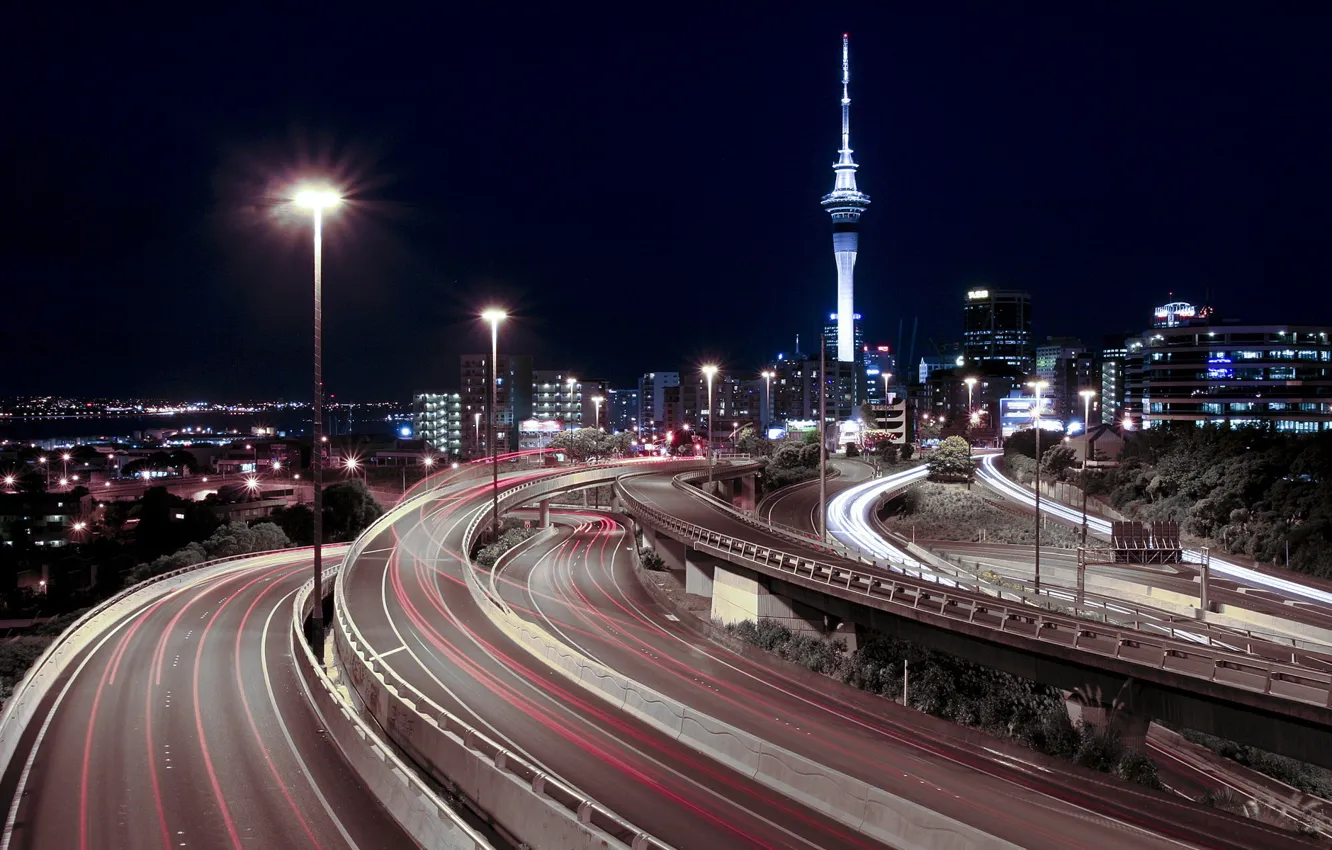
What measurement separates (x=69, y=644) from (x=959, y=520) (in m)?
50.4

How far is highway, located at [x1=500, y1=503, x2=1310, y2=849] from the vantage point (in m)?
14.6

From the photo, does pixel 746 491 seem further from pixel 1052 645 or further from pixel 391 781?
pixel 391 781

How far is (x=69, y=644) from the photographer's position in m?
25.5

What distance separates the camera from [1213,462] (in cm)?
5316

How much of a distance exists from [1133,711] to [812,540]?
63.2 feet

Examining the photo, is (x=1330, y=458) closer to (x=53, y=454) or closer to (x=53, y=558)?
(x=53, y=558)

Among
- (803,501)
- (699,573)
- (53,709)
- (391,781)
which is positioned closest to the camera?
(391,781)

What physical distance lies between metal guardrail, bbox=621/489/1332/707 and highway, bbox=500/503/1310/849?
2504mm

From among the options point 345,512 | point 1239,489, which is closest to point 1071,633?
point 1239,489

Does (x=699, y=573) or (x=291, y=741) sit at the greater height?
(x=291, y=741)

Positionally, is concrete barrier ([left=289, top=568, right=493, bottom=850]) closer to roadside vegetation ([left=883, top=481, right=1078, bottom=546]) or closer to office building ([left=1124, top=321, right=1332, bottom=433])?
roadside vegetation ([left=883, top=481, right=1078, bottom=546])

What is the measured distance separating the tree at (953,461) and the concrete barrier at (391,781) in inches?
2409

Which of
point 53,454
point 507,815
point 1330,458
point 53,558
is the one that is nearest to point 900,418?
point 1330,458

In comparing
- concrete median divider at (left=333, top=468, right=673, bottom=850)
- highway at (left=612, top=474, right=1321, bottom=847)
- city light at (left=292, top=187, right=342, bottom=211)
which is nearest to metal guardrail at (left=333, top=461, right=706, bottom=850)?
concrete median divider at (left=333, top=468, right=673, bottom=850)
